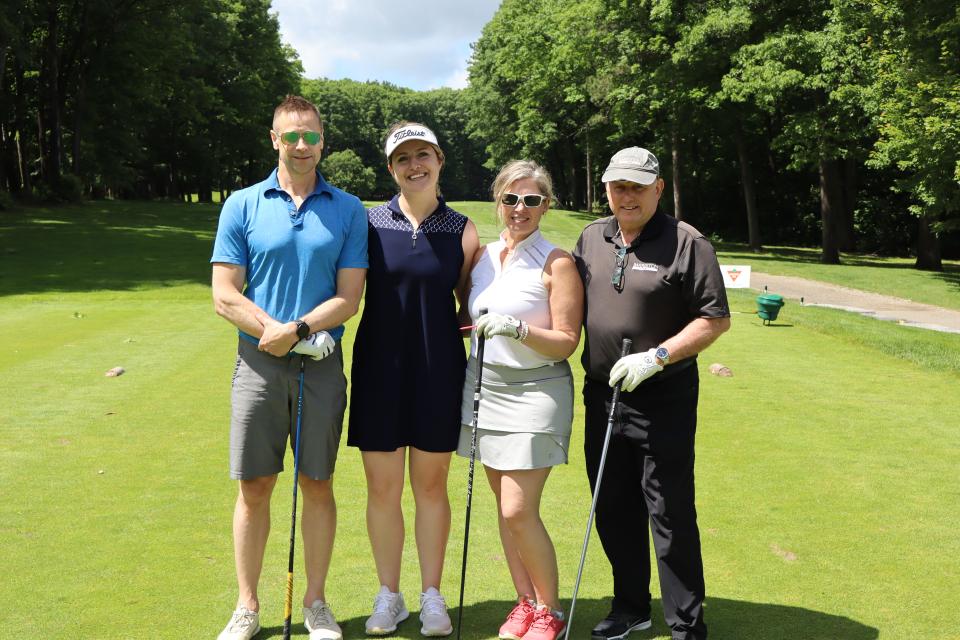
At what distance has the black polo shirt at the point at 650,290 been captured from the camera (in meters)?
3.36

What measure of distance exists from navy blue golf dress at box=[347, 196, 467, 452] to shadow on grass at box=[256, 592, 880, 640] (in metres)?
0.69

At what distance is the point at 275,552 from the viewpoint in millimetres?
4172

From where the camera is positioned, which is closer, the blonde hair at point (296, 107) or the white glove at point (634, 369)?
the white glove at point (634, 369)

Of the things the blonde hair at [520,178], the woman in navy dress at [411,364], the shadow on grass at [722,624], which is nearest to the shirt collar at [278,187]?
the woman in navy dress at [411,364]

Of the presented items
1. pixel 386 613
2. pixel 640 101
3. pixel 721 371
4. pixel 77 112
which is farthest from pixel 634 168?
pixel 77 112

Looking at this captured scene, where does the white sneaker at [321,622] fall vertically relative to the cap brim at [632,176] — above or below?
below

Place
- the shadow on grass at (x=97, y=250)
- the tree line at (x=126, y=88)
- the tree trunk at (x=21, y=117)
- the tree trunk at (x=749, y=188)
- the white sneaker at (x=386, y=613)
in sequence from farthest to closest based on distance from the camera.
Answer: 1. the tree trunk at (x=21, y=117)
2. the tree line at (x=126, y=88)
3. the tree trunk at (x=749, y=188)
4. the shadow on grass at (x=97, y=250)
5. the white sneaker at (x=386, y=613)

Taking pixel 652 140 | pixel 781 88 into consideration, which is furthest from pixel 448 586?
pixel 652 140

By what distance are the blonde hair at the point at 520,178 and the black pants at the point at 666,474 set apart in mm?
813

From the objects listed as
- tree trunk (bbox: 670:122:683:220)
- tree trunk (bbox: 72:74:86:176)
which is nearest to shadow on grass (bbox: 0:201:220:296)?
tree trunk (bbox: 72:74:86:176)

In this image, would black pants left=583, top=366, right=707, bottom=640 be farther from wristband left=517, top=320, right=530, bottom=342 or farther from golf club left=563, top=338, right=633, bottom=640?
wristband left=517, top=320, right=530, bottom=342

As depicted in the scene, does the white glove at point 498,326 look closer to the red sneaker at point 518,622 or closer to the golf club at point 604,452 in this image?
the golf club at point 604,452

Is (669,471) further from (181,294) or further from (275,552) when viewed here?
(181,294)

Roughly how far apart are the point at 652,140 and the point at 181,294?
30.9m
